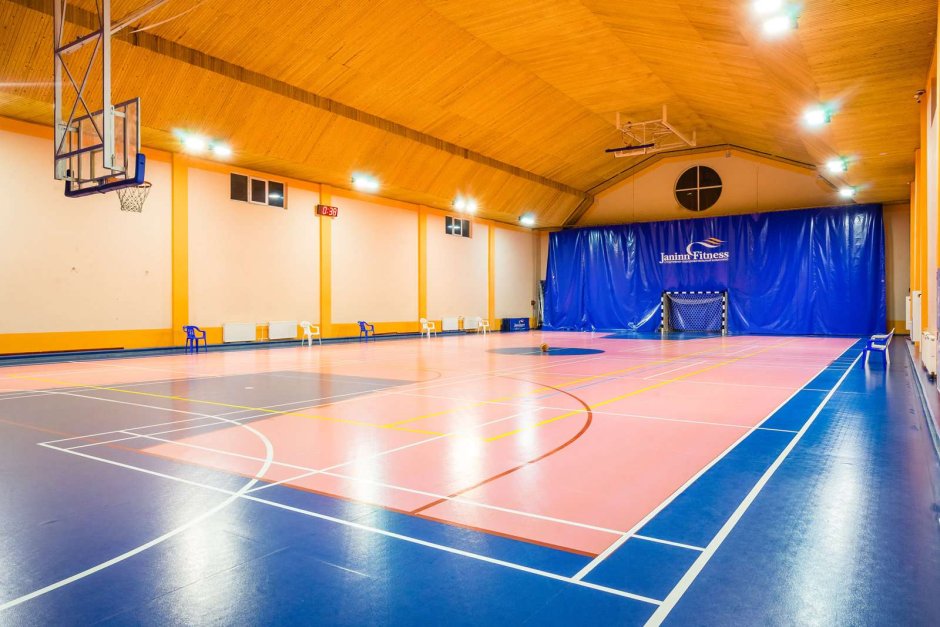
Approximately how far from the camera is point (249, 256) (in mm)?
18969

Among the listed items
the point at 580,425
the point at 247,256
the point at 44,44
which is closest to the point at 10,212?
the point at 44,44

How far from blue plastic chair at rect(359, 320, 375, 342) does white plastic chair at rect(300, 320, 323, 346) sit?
1725 millimetres

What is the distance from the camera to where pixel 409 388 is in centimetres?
959

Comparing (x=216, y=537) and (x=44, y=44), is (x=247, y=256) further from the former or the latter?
(x=216, y=537)

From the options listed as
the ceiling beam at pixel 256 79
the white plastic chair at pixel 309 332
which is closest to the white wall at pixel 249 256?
the white plastic chair at pixel 309 332

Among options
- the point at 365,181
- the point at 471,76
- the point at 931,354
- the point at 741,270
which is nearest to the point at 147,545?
the point at 931,354

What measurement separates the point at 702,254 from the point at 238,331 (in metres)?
19.8

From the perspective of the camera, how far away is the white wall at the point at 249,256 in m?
17.7

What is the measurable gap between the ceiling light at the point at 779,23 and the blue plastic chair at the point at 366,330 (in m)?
16.7

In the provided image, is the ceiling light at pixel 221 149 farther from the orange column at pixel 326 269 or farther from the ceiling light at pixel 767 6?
the ceiling light at pixel 767 6

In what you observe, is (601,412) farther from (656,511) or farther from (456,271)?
(456,271)

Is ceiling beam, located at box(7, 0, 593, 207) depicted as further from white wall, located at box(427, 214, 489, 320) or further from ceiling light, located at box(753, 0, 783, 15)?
ceiling light, located at box(753, 0, 783, 15)

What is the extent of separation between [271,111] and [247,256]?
4.86 m

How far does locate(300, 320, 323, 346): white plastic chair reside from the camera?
64.3ft
